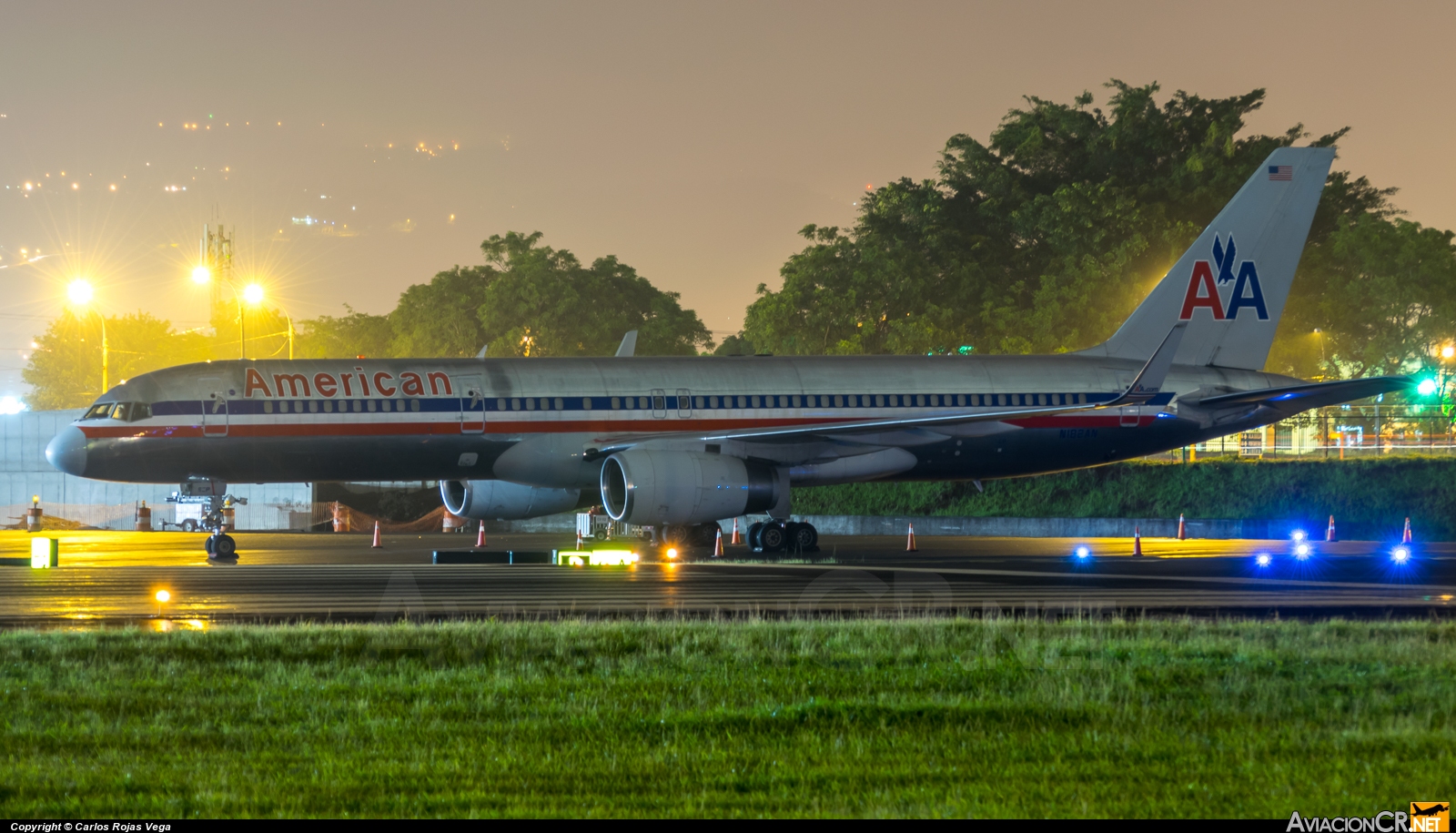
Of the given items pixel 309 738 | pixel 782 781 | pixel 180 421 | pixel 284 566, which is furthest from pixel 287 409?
pixel 782 781

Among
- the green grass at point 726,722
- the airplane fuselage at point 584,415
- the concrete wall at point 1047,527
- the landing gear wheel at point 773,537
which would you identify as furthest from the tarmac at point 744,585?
the concrete wall at point 1047,527

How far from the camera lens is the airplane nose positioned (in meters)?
28.1

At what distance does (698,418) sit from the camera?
98.8 feet

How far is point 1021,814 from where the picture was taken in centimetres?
699

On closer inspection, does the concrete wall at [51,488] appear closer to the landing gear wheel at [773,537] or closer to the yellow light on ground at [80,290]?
the yellow light on ground at [80,290]

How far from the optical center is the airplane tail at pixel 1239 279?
3406cm

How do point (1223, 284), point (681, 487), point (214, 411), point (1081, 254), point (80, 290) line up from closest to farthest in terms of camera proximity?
point (681, 487) → point (214, 411) → point (1223, 284) → point (80, 290) → point (1081, 254)

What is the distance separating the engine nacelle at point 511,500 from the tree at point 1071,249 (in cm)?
3879

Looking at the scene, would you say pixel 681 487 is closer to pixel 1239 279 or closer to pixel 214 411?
pixel 214 411

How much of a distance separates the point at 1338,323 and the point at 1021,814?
245 feet

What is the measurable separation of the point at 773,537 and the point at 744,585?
27.7 feet

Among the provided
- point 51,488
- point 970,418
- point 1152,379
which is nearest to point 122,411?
point 970,418

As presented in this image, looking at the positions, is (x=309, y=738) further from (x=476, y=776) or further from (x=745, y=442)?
(x=745, y=442)

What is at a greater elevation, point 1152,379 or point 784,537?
point 1152,379
